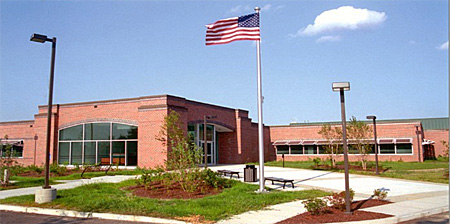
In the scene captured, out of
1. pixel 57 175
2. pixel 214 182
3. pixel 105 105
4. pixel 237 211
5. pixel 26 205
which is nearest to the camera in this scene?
pixel 237 211

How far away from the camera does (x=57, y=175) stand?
72.5 ft

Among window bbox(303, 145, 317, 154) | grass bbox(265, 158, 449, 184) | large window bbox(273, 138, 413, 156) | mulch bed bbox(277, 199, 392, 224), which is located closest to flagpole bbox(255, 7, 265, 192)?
mulch bed bbox(277, 199, 392, 224)

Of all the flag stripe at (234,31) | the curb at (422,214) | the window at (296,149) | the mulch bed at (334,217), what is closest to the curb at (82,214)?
the mulch bed at (334,217)

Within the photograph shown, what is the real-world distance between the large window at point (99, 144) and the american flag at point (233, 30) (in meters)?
15.1

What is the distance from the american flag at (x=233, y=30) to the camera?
46.9ft

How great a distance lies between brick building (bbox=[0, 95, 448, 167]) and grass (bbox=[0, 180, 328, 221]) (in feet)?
38.6

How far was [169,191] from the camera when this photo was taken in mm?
13375

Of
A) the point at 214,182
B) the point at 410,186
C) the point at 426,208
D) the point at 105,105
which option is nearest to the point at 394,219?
the point at 426,208

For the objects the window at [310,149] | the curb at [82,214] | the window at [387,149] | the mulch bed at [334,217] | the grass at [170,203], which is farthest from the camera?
the window at [310,149]

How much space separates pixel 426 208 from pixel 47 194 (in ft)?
36.8

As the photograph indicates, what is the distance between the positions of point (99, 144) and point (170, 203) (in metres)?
19.7

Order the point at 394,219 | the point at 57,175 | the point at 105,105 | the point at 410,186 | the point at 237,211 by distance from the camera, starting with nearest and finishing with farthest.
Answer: the point at 394,219 < the point at 237,211 < the point at 410,186 < the point at 57,175 < the point at 105,105

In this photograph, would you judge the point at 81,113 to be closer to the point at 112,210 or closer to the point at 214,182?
the point at 214,182

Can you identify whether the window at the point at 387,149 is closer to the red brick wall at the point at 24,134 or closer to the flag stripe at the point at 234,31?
the flag stripe at the point at 234,31
